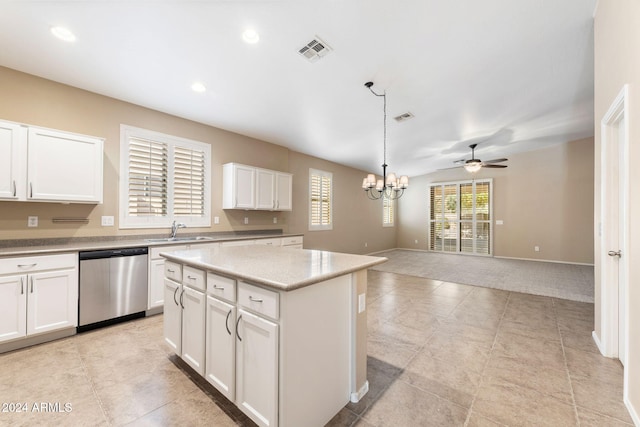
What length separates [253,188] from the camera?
466 cm

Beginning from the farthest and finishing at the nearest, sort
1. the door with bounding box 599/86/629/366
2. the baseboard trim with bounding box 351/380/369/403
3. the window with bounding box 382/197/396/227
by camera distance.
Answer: the window with bounding box 382/197/396/227 < the door with bounding box 599/86/629/366 < the baseboard trim with bounding box 351/380/369/403

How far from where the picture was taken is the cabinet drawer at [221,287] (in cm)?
160

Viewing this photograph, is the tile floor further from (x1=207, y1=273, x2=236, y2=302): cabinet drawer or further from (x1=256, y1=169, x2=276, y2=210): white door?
(x1=256, y1=169, x2=276, y2=210): white door

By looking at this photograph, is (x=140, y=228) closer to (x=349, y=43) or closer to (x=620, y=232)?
(x=349, y=43)

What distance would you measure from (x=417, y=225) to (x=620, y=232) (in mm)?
7312

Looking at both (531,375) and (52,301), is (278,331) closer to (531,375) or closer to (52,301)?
(531,375)

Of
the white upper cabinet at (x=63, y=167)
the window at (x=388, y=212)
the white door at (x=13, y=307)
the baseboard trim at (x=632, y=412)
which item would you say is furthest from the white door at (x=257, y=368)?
the window at (x=388, y=212)

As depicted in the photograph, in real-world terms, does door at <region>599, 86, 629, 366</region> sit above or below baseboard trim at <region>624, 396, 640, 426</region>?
above

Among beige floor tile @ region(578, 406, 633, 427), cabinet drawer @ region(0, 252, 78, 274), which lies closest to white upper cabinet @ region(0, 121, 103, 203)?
cabinet drawer @ region(0, 252, 78, 274)

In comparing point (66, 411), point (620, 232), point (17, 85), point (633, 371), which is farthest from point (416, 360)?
point (17, 85)

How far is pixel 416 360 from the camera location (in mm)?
2303

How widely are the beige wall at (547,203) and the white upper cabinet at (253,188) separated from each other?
6485mm

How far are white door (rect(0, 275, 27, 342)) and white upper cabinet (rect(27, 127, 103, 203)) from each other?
0.84 metres

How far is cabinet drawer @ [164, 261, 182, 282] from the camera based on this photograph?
2.10 meters
